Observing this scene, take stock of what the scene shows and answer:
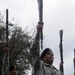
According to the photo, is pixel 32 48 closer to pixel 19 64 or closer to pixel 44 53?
pixel 44 53

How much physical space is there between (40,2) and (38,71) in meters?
1.28

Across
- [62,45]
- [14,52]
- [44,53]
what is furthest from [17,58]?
[44,53]

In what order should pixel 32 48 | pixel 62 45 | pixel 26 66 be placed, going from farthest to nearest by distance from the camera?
pixel 26 66 → pixel 62 45 → pixel 32 48

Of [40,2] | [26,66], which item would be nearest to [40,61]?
[40,2]

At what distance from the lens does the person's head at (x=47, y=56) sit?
728 centimetres

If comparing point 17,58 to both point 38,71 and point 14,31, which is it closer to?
point 14,31

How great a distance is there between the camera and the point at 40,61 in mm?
6930

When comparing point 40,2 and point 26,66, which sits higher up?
point 40,2

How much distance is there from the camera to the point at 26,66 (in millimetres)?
27125

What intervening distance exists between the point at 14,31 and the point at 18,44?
100cm

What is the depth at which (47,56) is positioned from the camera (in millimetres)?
7324

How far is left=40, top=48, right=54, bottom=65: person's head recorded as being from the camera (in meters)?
7.28

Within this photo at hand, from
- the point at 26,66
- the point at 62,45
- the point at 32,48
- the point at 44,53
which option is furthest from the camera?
the point at 26,66

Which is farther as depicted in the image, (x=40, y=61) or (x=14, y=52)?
(x=14, y=52)
